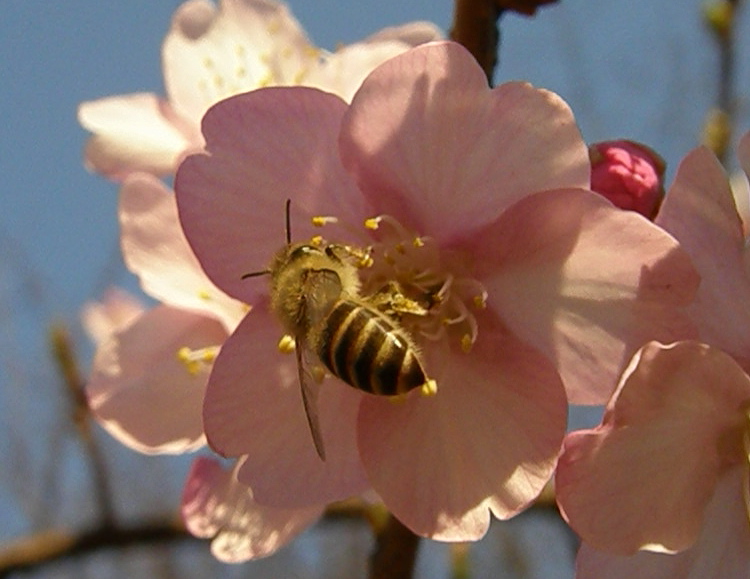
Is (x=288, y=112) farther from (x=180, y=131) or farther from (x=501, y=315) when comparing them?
(x=180, y=131)

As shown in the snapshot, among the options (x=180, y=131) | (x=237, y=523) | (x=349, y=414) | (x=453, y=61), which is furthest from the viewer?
(x=180, y=131)

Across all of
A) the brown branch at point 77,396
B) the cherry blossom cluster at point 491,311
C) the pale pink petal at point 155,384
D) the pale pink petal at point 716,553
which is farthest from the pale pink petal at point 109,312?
the pale pink petal at point 716,553

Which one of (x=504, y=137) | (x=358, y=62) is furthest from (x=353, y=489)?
(x=358, y=62)

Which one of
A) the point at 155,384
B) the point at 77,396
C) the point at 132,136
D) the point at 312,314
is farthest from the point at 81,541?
the point at 312,314

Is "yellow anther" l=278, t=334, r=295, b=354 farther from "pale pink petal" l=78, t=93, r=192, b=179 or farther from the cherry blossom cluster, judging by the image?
"pale pink petal" l=78, t=93, r=192, b=179

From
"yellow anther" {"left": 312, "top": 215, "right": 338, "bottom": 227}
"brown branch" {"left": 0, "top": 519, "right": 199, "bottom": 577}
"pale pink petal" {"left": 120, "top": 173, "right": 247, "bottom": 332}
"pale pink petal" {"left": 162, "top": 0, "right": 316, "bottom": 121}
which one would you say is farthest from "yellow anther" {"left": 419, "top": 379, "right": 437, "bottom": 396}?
"brown branch" {"left": 0, "top": 519, "right": 199, "bottom": 577}

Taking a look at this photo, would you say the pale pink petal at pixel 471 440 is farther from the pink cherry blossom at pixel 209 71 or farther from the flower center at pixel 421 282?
the pink cherry blossom at pixel 209 71
